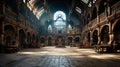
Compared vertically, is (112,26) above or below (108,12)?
below

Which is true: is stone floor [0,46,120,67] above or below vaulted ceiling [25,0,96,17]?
below

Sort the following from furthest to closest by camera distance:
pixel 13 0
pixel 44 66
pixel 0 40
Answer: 1. pixel 13 0
2. pixel 0 40
3. pixel 44 66

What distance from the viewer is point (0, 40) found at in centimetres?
1848

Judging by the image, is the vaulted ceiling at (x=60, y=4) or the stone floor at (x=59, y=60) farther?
the vaulted ceiling at (x=60, y=4)

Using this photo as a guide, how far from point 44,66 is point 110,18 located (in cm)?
1615

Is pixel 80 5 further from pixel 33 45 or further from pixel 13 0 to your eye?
pixel 13 0

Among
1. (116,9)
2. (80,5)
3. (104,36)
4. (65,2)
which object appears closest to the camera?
(116,9)

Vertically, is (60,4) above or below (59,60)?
above

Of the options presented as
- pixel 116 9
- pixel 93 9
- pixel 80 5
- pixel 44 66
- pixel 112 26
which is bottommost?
pixel 44 66

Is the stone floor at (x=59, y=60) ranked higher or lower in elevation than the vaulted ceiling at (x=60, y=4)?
lower

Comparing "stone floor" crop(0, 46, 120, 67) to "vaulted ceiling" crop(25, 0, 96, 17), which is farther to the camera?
"vaulted ceiling" crop(25, 0, 96, 17)

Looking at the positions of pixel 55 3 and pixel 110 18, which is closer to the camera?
pixel 110 18

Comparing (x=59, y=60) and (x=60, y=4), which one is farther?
(x=60, y=4)

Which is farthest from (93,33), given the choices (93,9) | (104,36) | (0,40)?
(0,40)
